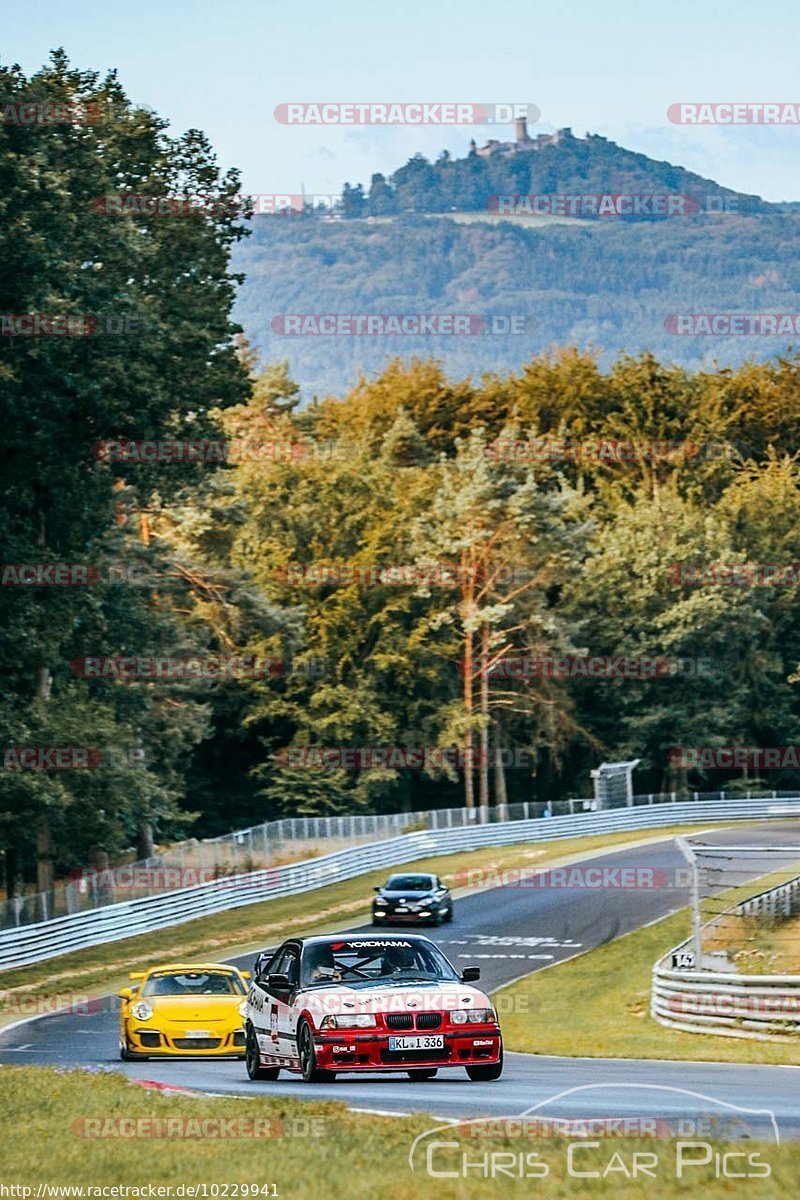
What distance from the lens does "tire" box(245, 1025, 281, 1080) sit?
60.0ft

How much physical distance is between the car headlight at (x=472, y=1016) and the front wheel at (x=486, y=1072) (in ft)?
1.36

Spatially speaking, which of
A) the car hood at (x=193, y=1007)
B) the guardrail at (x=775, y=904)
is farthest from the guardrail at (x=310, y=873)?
the car hood at (x=193, y=1007)

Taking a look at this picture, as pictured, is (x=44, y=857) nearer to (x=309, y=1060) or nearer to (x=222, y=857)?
(x=222, y=857)

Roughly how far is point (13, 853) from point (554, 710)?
38.9m

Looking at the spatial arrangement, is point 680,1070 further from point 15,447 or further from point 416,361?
Answer: point 416,361

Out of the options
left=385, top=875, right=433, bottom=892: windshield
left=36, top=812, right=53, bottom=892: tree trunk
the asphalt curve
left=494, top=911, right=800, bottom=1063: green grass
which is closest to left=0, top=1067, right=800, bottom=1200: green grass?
the asphalt curve

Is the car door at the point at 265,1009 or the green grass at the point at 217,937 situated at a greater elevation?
the car door at the point at 265,1009

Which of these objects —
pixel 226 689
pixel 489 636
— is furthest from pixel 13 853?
pixel 489 636

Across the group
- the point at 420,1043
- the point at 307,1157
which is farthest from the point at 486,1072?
the point at 307,1157

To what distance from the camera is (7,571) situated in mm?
45156

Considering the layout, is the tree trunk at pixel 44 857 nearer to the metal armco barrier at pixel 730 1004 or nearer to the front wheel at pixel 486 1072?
the metal armco barrier at pixel 730 1004

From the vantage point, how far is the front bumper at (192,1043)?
22.0 metres

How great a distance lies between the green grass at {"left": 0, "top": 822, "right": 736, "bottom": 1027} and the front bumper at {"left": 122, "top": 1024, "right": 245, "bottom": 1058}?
10.2 m

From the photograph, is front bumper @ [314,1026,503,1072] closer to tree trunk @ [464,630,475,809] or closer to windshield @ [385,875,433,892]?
windshield @ [385,875,433,892]
